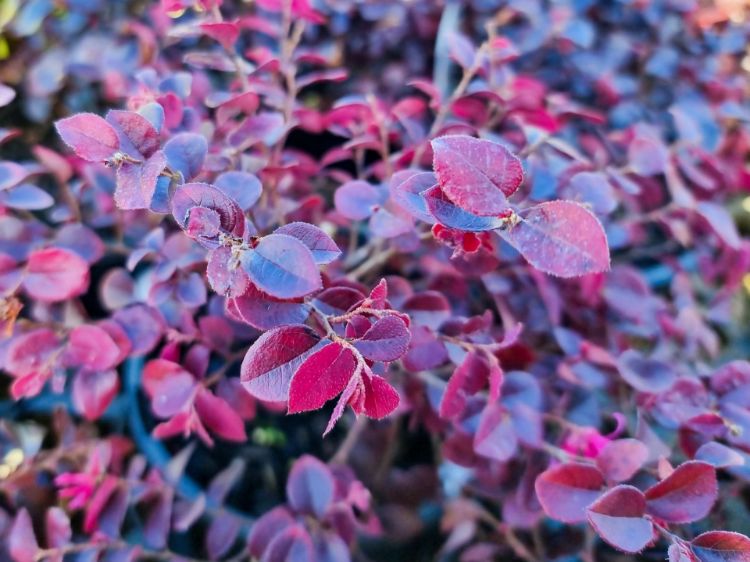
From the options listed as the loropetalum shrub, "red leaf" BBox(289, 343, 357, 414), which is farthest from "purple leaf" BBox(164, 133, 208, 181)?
"red leaf" BBox(289, 343, 357, 414)

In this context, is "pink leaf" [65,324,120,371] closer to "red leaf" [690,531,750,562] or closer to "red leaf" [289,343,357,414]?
"red leaf" [289,343,357,414]

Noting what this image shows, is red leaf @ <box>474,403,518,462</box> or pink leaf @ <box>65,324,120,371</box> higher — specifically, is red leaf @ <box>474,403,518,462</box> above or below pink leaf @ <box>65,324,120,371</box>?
below

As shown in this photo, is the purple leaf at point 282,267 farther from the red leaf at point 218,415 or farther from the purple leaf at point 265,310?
the red leaf at point 218,415

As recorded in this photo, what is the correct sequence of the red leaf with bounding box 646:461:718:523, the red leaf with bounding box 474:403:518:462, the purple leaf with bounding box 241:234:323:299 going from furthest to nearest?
the red leaf with bounding box 474:403:518:462 → the red leaf with bounding box 646:461:718:523 → the purple leaf with bounding box 241:234:323:299

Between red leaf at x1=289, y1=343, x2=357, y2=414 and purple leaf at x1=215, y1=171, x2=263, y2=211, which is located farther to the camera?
purple leaf at x1=215, y1=171, x2=263, y2=211

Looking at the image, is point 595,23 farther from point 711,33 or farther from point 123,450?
point 123,450

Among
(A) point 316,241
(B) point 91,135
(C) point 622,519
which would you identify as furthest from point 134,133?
(C) point 622,519

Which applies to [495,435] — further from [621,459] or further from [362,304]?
[362,304]

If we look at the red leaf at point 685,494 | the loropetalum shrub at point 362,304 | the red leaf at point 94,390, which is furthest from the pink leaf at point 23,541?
the red leaf at point 685,494
